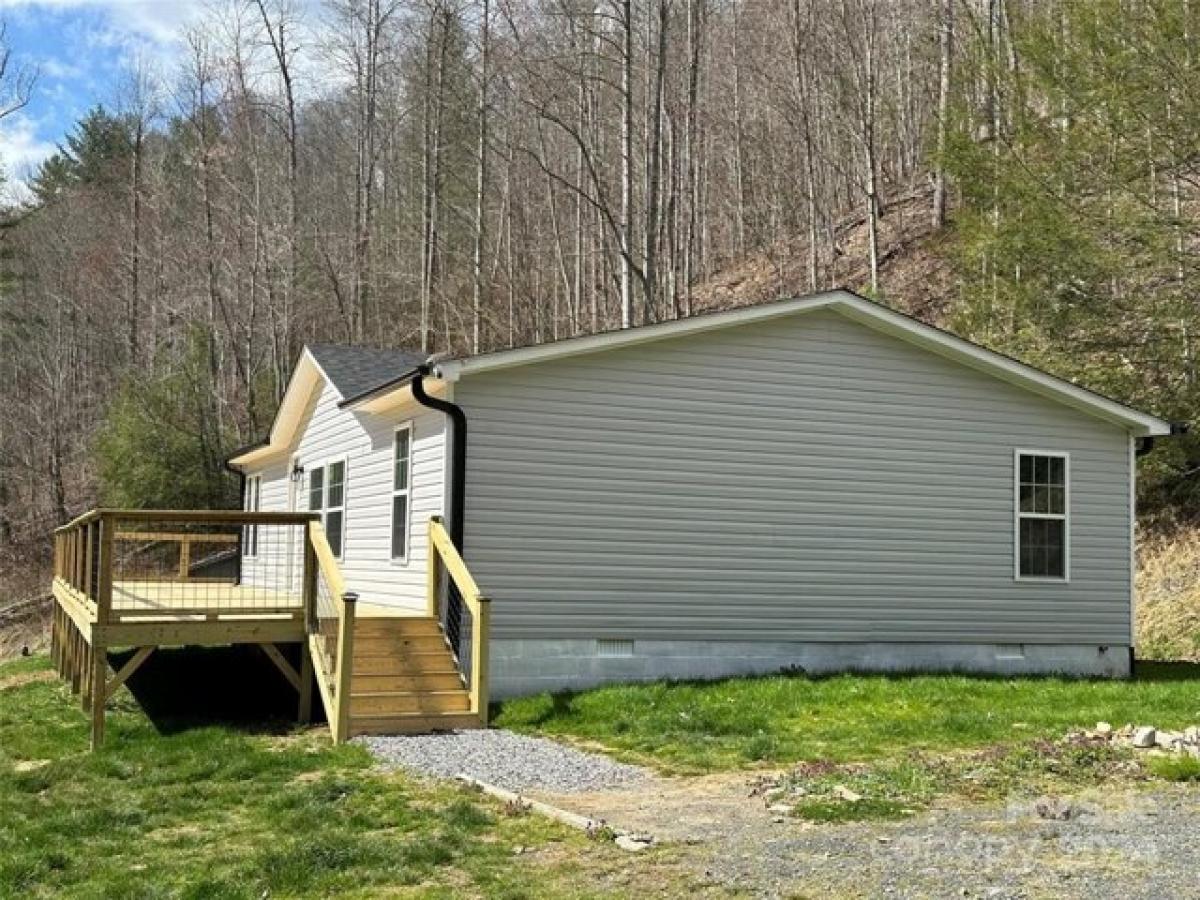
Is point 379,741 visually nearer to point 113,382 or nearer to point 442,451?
point 442,451

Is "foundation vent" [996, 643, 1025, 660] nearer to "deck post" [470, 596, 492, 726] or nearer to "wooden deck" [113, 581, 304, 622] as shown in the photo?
"deck post" [470, 596, 492, 726]

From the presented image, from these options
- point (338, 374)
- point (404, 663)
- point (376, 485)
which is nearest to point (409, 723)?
point (404, 663)

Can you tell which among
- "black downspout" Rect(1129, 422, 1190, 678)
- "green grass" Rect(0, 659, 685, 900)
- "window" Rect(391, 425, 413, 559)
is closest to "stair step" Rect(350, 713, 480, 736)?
"green grass" Rect(0, 659, 685, 900)

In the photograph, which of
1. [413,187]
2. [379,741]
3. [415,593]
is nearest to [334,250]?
[413,187]

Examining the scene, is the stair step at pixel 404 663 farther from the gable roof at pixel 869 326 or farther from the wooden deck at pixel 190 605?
the gable roof at pixel 869 326

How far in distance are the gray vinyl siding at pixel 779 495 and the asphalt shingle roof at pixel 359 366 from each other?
3130 millimetres

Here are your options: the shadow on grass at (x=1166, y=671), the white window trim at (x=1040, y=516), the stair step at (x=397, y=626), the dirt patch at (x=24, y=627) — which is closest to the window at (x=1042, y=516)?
the white window trim at (x=1040, y=516)

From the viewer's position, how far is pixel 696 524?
12188 millimetres

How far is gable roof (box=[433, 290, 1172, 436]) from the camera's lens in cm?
1123

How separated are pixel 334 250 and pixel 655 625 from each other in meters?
24.4

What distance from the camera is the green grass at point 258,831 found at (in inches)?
213

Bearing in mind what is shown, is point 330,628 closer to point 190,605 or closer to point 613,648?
point 613,648

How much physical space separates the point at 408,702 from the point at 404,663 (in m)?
0.60

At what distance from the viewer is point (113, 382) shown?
36.1 metres
